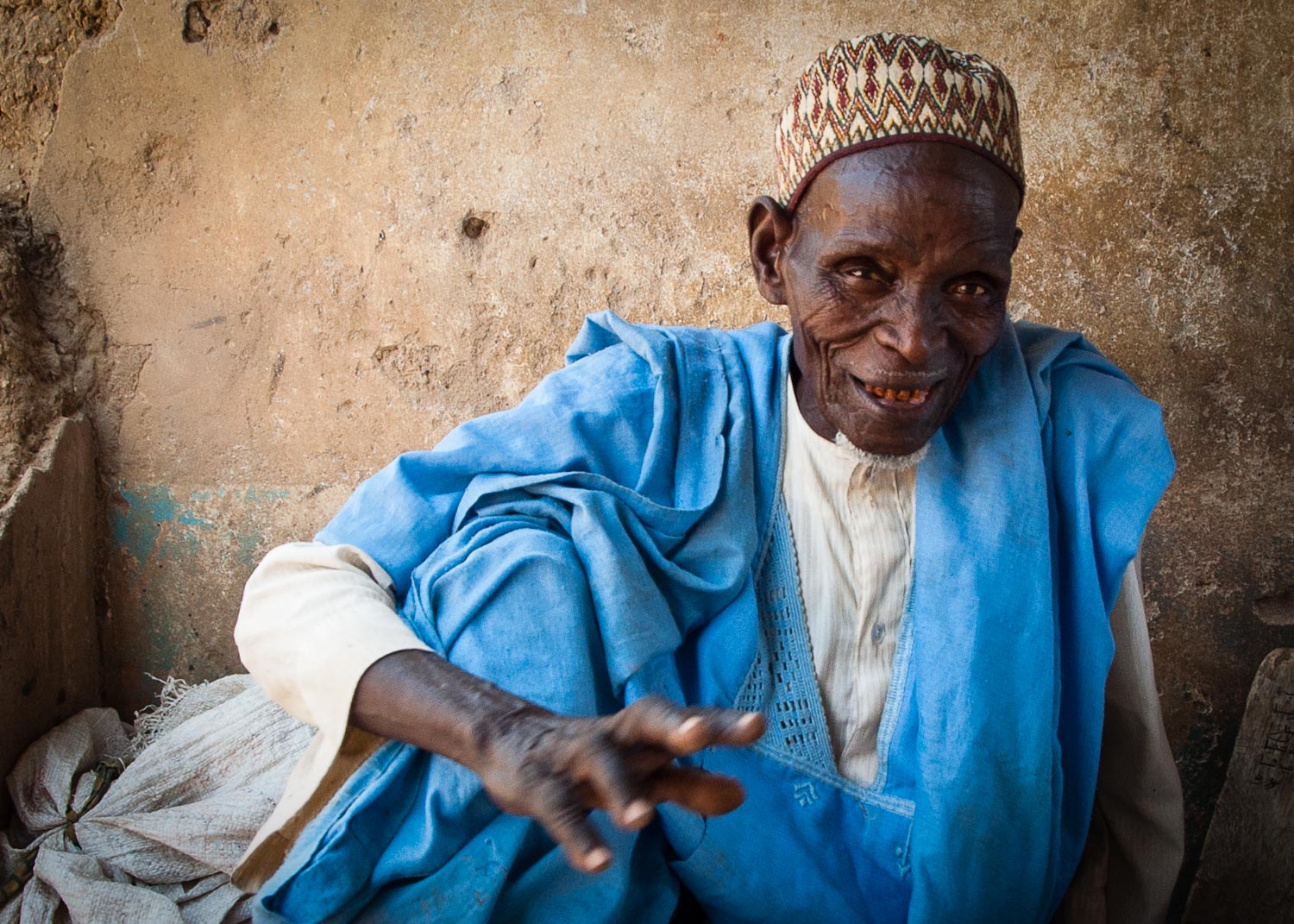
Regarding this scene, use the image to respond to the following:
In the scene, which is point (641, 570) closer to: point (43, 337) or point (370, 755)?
point (370, 755)

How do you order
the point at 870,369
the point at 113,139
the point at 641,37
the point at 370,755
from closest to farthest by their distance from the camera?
the point at 370,755 < the point at 870,369 < the point at 641,37 < the point at 113,139

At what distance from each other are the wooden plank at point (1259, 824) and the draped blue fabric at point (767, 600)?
523mm

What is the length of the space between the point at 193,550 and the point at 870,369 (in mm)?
1989

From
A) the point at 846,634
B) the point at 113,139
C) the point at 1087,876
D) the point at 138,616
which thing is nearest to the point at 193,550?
the point at 138,616

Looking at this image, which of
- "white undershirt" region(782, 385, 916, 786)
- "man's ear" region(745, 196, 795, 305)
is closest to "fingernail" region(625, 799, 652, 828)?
"white undershirt" region(782, 385, 916, 786)

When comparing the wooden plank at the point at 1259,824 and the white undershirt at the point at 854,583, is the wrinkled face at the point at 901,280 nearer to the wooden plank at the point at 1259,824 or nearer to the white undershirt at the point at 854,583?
the white undershirt at the point at 854,583

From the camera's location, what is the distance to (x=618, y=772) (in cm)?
101

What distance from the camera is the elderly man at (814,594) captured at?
141cm

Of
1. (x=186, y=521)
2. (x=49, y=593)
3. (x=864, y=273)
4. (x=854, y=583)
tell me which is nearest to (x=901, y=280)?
(x=864, y=273)

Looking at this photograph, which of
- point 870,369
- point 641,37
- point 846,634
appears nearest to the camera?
point 870,369

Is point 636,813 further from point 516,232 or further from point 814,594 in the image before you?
point 516,232

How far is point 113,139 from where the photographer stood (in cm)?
265

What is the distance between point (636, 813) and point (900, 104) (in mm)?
1104

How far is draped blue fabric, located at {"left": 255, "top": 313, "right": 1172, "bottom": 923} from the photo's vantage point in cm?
150
